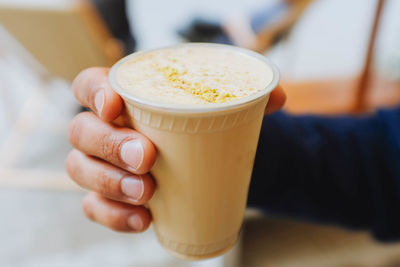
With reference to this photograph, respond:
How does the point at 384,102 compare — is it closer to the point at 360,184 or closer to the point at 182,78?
the point at 360,184

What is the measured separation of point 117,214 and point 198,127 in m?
0.27

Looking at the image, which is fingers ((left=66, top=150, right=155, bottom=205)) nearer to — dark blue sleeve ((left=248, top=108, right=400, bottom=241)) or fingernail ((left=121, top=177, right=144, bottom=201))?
fingernail ((left=121, top=177, right=144, bottom=201))

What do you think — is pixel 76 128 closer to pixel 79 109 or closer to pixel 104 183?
pixel 104 183

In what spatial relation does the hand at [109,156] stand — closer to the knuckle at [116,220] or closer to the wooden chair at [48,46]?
the knuckle at [116,220]

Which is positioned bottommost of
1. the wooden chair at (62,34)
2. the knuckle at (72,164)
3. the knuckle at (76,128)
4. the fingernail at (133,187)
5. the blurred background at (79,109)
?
the blurred background at (79,109)

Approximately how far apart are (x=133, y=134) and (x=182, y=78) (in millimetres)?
102

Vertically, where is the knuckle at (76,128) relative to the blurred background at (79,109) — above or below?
above

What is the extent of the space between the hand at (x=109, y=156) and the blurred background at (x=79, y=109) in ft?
2.10

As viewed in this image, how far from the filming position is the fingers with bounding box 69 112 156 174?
45 centimetres

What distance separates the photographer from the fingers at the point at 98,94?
0.46 metres

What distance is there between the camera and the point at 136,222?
1.88ft

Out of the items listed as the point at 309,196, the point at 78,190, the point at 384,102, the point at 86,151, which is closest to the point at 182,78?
the point at 86,151

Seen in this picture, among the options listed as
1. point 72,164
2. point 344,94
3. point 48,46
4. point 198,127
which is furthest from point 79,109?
point 198,127

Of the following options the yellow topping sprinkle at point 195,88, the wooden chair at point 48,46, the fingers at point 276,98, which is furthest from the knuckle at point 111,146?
the wooden chair at point 48,46
